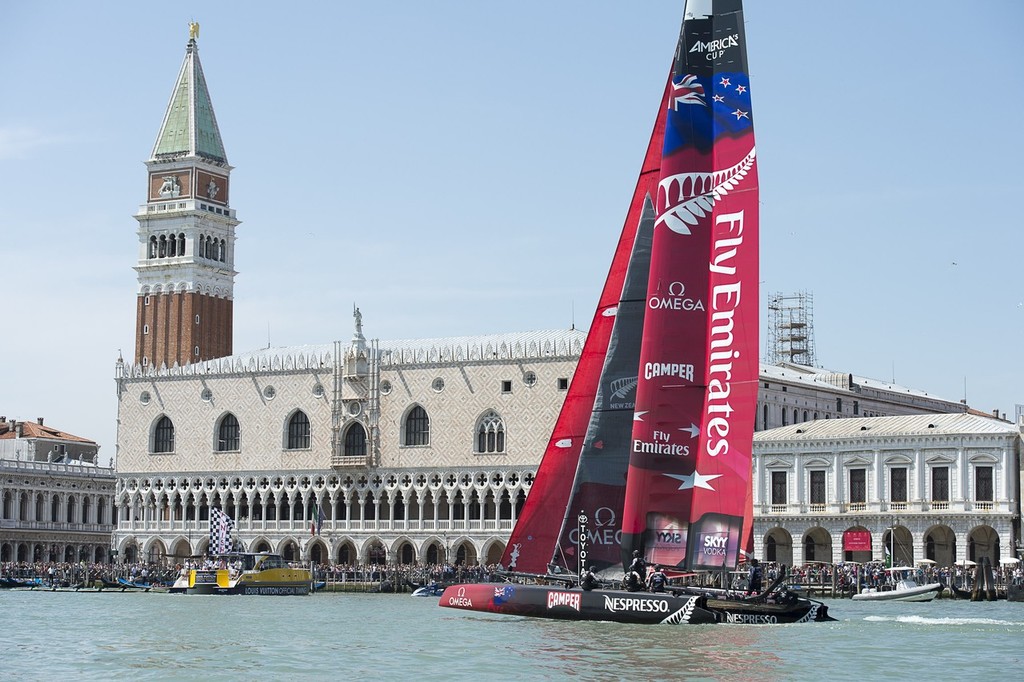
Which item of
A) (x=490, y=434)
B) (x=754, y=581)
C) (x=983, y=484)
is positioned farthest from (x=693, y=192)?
(x=490, y=434)

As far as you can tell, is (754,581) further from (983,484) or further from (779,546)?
(779,546)

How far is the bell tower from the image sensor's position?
8756cm

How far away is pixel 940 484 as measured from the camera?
63.6 m

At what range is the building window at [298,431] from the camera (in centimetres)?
7881

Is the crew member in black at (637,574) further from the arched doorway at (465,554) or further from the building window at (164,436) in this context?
the building window at (164,436)

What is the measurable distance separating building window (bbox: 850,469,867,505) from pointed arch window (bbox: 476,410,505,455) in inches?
589

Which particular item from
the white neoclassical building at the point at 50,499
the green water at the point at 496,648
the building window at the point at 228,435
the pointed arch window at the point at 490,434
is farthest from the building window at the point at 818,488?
the white neoclassical building at the point at 50,499

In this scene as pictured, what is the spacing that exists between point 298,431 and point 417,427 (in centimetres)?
630

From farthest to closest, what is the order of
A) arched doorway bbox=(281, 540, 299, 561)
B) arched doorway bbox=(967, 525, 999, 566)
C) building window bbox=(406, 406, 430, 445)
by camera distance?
arched doorway bbox=(281, 540, 299, 561) < building window bbox=(406, 406, 430, 445) < arched doorway bbox=(967, 525, 999, 566)

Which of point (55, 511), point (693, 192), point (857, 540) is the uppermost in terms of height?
point (693, 192)

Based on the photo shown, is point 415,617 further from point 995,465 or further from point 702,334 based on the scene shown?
point 995,465

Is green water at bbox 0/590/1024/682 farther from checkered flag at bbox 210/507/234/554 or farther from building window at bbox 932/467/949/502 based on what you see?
checkered flag at bbox 210/507/234/554

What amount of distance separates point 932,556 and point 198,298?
40.1 m

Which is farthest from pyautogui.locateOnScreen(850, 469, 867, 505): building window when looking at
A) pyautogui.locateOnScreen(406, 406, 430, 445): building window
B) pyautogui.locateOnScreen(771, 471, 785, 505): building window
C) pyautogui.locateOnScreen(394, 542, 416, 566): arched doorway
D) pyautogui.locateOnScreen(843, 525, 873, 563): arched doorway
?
pyautogui.locateOnScreen(394, 542, 416, 566): arched doorway
